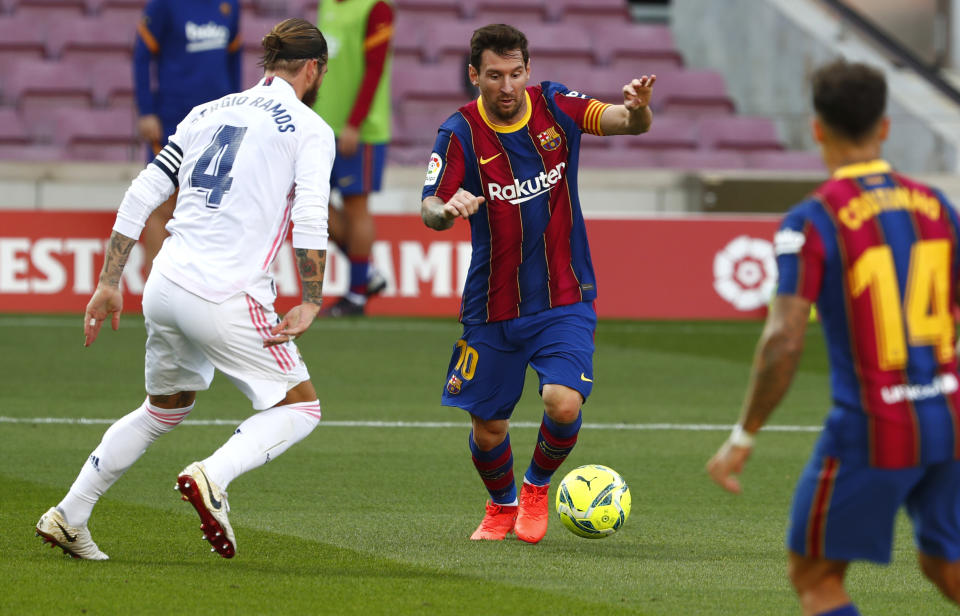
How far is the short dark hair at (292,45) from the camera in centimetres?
504

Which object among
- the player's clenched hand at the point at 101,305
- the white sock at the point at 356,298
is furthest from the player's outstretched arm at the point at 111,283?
the white sock at the point at 356,298

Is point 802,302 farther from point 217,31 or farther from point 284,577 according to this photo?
point 217,31

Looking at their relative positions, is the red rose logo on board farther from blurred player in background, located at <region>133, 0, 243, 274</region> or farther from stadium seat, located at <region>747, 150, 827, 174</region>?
blurred player in background, located at <region>133, 0, 243, 274</region>

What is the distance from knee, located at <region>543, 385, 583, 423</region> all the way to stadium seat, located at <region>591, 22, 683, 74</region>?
1317 cm

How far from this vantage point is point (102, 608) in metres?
4.38

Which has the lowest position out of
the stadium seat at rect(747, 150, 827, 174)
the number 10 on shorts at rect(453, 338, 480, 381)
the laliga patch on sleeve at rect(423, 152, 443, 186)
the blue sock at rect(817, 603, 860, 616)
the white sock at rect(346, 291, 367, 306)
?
the white sock at rect(346, 291, 367, 306)

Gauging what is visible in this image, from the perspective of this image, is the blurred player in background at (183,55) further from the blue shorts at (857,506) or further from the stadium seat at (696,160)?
the blue shorts at (857,506)

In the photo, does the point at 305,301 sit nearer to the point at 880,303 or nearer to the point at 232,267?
the point at 232,267

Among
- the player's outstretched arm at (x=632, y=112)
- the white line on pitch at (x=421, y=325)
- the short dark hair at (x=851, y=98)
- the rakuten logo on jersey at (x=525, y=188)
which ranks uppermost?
the short dark hair at (x=851, y=98)

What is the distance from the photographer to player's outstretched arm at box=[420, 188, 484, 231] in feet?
15.8

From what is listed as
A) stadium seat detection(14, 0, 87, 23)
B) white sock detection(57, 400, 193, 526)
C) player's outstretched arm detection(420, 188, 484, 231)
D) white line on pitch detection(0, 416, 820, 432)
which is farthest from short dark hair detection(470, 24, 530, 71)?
stadium seat detection(14, 0, 87, 23)

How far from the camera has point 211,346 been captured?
4.86 m

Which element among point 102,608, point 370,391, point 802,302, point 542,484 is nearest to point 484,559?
point 542,484

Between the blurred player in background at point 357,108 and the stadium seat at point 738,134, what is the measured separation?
5997 mm
